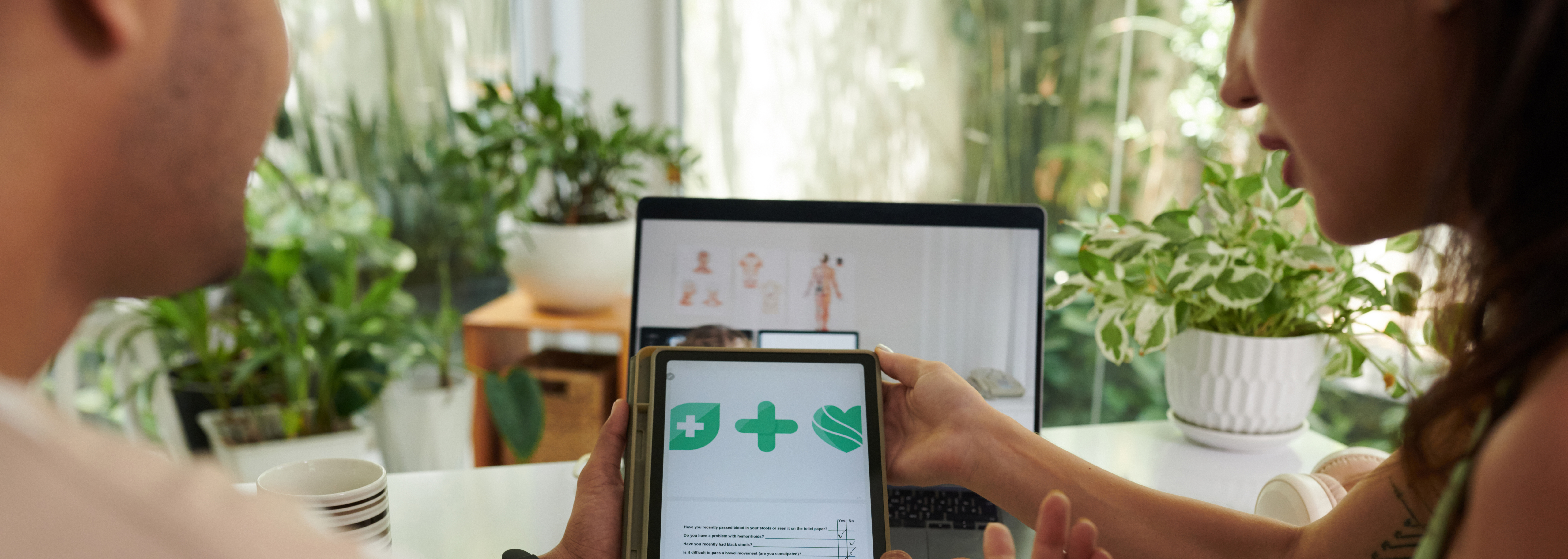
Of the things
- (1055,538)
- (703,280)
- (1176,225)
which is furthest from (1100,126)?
(1055,538)

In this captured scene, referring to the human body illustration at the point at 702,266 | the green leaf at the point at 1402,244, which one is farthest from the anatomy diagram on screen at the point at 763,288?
the green leaf at the point at 1402,244

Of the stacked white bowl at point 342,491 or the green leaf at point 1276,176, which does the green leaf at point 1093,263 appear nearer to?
the green leaf at point 1276,176

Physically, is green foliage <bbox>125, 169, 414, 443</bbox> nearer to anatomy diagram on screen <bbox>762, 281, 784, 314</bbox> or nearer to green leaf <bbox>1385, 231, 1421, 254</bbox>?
anatomy diagram on screen <bbox>762, 281, 784, 314</bbox>

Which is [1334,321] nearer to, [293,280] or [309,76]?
[293,280]

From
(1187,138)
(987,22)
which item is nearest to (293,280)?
(987,22)

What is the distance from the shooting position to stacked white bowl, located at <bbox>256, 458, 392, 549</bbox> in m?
0.59

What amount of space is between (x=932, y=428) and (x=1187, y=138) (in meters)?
1.21

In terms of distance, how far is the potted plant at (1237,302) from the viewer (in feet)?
3.04

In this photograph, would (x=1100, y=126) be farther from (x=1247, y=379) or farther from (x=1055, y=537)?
(x=1055, y=537)

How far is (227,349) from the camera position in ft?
5.75

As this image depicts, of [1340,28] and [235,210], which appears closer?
[1340,28]

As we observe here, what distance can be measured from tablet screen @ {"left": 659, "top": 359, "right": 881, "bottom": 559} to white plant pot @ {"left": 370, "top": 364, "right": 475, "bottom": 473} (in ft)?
4.68

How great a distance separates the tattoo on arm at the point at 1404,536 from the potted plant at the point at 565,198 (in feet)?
4.80

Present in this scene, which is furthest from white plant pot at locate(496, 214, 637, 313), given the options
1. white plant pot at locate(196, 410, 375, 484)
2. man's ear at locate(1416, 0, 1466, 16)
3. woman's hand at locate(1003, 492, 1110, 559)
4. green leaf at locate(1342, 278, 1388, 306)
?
man's ear at locate(1416, 0, 1466, 16)
